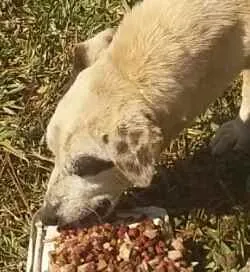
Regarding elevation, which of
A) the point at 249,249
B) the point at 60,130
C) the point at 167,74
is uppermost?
the point at 167,74

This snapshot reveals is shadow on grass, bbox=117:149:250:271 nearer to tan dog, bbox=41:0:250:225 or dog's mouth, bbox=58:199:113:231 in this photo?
dog's mouth, bbox=58:199:113:231

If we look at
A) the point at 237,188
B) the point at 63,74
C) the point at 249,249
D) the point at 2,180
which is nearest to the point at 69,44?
the point at 63,74

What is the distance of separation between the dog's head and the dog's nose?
11 cm

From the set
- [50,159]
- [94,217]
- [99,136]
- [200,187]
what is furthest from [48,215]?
[200,187]

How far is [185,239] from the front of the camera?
416 cm

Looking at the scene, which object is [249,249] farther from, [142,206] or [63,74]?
[63,74]

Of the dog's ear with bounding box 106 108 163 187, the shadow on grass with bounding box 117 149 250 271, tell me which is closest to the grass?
the shadow on grass with bounding box 117 149 250 271

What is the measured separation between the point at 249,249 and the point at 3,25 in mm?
2369

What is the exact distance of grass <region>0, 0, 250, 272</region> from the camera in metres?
4.22

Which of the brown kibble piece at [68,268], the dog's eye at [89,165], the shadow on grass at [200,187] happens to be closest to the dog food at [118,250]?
the brown kibble piece at [68,268]

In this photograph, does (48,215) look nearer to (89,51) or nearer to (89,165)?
(89,165)

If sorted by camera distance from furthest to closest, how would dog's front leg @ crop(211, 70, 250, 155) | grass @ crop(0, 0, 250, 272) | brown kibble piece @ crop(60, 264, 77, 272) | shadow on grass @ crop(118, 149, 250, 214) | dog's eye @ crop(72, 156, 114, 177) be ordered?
1. dog's front leg @ crop(211, 70, 250, 155)
2. shadow on grass @ crop(118, 149, 250, 214)
3. grass @ crop(0, 0, 250, 272)
4. brown kibble piece @ crop(60, 264, 77, 272)
5. dog's eye @ crop(72, 156, 114, 177)

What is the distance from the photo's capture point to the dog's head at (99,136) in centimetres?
339

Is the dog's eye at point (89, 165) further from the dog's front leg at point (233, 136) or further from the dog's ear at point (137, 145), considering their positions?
the dog's front leg at point (233, 136)
